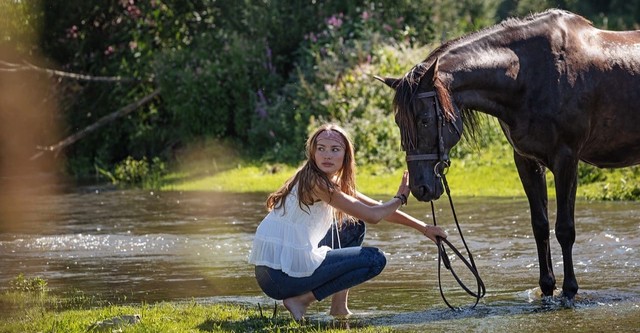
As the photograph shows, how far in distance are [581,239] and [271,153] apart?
892cm

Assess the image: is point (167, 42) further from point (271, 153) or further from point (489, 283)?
point (489, 283)

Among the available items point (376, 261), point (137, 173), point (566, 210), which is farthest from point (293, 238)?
point (137, 173)

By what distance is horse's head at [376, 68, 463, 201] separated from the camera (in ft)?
24.6

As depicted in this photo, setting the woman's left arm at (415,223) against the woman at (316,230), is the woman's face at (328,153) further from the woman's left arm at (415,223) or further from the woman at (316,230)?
the woman's left arm at (415,223)

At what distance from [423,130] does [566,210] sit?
1419 millimetres

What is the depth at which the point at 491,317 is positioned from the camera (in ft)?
24.3

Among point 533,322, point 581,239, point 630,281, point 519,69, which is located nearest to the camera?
point 533,322

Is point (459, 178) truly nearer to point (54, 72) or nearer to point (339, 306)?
point (54, 72)

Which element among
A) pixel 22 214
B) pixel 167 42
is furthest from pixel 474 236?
pixel 167 42

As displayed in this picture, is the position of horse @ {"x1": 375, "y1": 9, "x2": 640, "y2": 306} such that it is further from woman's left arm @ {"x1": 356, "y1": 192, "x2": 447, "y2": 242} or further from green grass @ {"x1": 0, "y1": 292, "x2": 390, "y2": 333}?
green grass @ {"x1": 0, "y1": 292, "x2": 390, "y2": 333}

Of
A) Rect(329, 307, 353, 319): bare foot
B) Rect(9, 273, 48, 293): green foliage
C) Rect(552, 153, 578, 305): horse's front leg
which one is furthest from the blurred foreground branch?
Rect(329, 307, 353, 319): bare foot

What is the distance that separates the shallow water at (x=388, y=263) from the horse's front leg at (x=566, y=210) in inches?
4.7

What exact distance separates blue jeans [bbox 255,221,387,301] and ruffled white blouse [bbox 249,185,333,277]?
0.04m

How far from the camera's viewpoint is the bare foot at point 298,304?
24.2 feet
